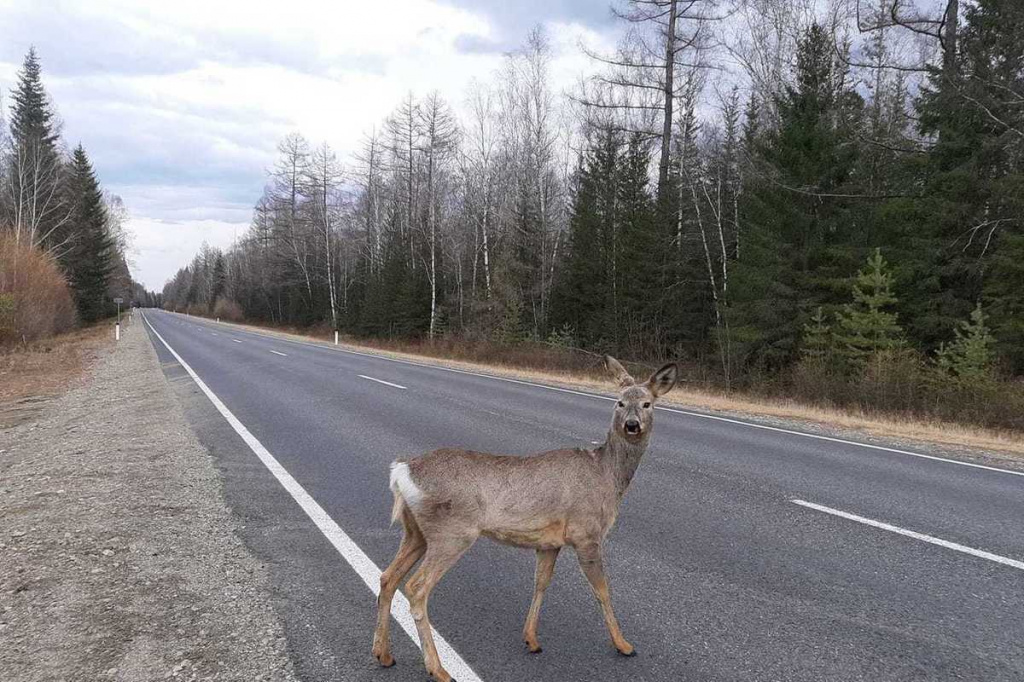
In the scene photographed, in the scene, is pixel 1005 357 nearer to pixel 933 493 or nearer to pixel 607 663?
pixel 933 493

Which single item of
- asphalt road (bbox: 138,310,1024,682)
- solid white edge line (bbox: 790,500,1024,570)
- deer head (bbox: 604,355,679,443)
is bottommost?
asphalt road (bbox: 138,310,1024,682)

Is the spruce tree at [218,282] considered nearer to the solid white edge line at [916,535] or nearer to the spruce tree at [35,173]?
the spruce tree at [35,173]

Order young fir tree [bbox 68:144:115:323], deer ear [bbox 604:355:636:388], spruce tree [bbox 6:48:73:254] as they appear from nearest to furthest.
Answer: deer ear [bbox 604:355:636:388]
spruce tree [bbox 6:48:73:254]
young fir tree [bbox 68:144:115:323]

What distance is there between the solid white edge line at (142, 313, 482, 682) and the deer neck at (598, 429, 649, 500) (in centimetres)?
129

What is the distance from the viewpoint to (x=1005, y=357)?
54.3ft

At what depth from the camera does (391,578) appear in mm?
3379

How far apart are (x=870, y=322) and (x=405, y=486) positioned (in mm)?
18455

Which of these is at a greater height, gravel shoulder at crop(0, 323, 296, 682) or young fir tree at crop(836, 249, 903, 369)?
young fir tree at crop(836, 249, 903, 369)

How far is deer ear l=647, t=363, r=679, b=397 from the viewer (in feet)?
12.1

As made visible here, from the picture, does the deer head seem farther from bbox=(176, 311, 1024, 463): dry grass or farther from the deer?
bbox=(176, 311, 1024, 463): dry grass

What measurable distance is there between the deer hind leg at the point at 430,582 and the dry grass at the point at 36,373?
12.6 m

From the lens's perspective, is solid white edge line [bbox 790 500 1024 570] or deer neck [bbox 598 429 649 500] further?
solid white edge line [bbox 790 500 1024 570]

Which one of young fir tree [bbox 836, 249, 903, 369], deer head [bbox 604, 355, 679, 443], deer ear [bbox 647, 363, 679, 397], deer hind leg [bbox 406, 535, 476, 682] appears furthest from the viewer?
young fir tree [bbox 836, 249, 903, 369]

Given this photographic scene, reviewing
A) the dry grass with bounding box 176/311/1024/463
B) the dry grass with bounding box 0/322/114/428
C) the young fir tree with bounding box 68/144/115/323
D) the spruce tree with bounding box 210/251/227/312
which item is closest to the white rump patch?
the dry grass with bounding box 176/311/1024/463
